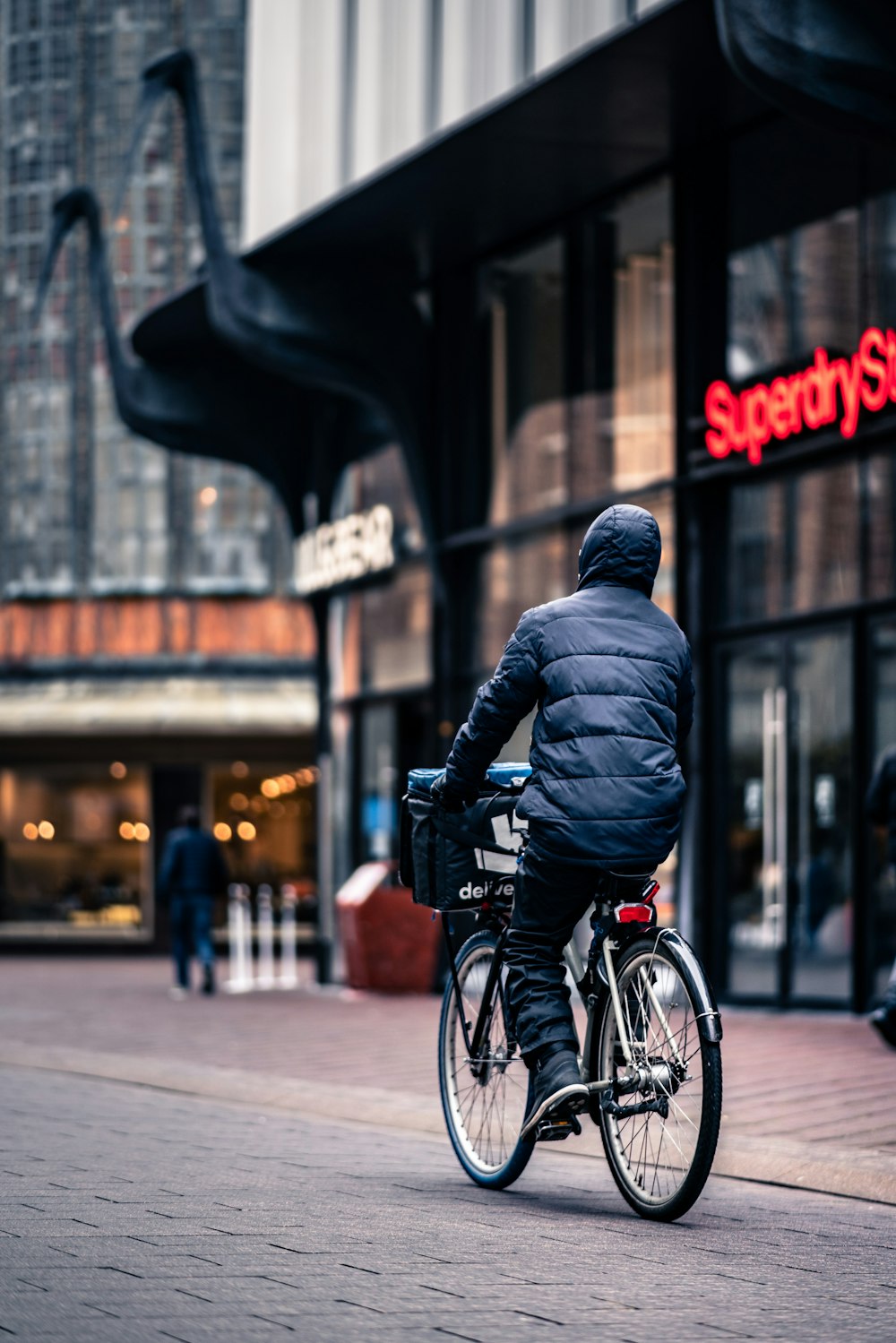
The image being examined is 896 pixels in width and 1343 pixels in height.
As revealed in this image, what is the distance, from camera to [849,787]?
13.4m

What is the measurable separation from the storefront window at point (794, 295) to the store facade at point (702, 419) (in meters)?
0.02

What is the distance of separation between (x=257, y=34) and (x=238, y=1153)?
12217 mm

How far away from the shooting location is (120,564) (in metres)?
30.1

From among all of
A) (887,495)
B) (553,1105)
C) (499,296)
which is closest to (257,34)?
(499,296)

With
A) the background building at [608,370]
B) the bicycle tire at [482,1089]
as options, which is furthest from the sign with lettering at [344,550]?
the bicycle tire at [482,1089]

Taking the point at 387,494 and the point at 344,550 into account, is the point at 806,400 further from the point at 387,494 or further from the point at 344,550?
the point at 344,550

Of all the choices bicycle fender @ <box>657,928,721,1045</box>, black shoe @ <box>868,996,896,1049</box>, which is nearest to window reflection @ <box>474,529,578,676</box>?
black shoe @ <box>868,996,896,1049</box>

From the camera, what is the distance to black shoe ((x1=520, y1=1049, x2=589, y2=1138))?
577 centimetres

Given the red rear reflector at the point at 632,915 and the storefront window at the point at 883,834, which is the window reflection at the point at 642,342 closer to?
the storefront window at the point at 883,834

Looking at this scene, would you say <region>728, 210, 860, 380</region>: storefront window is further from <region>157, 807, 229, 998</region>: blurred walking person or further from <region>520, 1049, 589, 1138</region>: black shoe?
<region>520, 1049, 589, 1138</region>: black shoe

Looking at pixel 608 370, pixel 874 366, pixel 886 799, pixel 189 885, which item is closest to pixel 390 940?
pixel 189 885

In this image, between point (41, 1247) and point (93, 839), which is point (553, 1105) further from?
point (93, 839)

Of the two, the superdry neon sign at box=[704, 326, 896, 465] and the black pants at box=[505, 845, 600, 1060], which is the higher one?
the superdry neon sign at box=[704, 326, 896, 465]

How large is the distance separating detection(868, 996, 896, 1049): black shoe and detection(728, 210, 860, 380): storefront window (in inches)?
194
